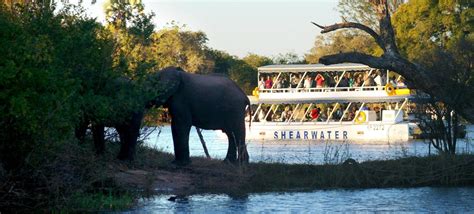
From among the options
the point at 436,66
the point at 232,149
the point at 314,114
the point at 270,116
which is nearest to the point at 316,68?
the point at 314,114

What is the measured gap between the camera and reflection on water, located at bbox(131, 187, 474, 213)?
17.8 meters

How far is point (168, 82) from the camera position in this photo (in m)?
22.8

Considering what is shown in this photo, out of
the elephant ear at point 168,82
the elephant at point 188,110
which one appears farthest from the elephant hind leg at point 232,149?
the elephant ear at point 168,82

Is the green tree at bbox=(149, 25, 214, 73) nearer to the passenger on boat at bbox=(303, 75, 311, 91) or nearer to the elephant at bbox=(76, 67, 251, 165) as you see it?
the passenger on boat at bbox=(303, 75, 311, 91)

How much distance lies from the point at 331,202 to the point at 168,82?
572 centimetres

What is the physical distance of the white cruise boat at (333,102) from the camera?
53.6 metres

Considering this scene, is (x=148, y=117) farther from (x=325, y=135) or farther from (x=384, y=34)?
(x=325, y=135)

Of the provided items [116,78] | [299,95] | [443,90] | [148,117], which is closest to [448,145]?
[443,90]

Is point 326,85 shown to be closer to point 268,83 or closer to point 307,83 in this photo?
point 307,83

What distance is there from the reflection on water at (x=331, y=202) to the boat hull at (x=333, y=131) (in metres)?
33.1

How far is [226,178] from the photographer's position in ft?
69.8

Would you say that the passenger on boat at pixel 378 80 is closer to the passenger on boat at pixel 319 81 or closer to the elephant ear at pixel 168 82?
the passenger on boat at pixel 319 81

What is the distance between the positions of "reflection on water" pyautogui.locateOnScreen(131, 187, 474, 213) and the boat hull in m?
33.1

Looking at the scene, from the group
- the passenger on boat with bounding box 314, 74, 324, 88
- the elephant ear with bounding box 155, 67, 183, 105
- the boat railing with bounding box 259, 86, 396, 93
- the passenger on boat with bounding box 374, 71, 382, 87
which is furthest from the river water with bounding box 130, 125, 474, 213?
the passenger on boat with bounding box 314, 74, 324, 88
